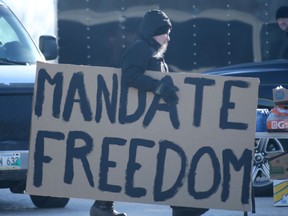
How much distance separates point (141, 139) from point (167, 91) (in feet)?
1.44

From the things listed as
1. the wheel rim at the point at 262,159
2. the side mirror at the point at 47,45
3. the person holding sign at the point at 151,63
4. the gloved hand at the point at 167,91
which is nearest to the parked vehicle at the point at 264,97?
the wheel rim at the point at 262,159

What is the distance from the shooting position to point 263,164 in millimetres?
12945

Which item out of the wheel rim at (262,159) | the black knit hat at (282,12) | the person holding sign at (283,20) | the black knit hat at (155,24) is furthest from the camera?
the black knit hat at (282,12)

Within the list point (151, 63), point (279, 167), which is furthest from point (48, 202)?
point (151, 63)

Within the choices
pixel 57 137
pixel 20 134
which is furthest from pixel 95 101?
pixel 20 134

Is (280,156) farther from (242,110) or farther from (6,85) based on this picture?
(6,85)

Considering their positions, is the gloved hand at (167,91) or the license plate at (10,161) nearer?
the gloved hand at (167,91)

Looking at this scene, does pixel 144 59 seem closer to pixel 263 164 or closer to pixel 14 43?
pixel 14 43

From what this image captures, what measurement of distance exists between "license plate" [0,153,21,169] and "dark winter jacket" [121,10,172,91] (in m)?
1.86

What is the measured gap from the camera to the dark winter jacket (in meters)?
9.88

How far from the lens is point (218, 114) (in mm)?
9859

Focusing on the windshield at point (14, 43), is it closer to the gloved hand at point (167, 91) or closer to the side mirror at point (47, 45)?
the side mirror at point (47, 45)

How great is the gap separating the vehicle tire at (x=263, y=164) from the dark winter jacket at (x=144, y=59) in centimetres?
275

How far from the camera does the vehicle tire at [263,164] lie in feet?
42.3
